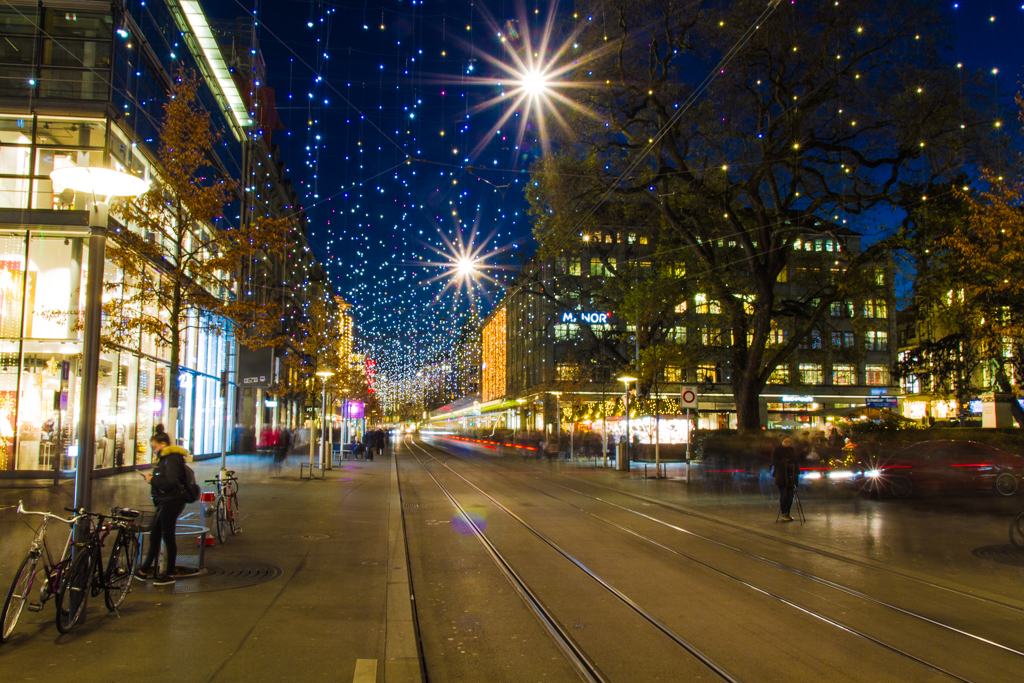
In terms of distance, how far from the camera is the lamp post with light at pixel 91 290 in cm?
729

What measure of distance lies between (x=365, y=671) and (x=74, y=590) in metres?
2.88

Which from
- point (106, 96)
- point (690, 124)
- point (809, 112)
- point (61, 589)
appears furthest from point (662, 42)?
point (61, 589)

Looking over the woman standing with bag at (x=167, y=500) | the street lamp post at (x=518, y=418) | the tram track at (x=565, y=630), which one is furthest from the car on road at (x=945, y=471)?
the street lamp post at (x=518, y=418)

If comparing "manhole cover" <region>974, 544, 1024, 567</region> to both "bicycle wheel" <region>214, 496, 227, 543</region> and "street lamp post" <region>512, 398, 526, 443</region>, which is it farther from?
"street lamp post" <region>512, 398, 526, 443</region>

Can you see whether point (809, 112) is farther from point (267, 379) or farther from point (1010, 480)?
point (267, 379)

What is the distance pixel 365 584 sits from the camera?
29.9 feet

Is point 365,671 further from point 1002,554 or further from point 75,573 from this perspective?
point 1002,554

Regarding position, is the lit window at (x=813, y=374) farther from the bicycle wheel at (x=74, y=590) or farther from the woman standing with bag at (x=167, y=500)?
the bicycle wheel at (x=74, y=590)

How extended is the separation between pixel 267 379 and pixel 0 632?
1580 centimetres

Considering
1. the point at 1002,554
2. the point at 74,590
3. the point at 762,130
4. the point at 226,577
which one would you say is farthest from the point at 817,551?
the point at 762,130

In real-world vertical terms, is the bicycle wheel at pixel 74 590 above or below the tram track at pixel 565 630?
above

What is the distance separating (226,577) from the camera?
9.20m

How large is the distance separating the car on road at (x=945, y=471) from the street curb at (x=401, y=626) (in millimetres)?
13230

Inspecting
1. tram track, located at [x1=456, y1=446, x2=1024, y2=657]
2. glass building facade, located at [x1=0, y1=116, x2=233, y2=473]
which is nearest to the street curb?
tram track, located at [x1=456, y1=446, x2=1024, y2=657]
